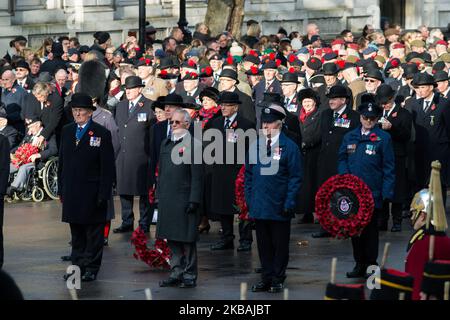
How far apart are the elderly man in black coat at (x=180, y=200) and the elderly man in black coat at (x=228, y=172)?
2383 mm

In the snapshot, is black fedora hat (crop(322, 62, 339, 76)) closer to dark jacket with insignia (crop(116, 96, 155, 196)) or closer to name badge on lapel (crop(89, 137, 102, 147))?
dark jacket with insignia (crop(116, 96, 155, 196))

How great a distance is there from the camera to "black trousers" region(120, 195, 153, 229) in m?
18.8

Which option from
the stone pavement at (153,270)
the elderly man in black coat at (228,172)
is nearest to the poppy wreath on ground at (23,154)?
the stone pavement at (153,270)

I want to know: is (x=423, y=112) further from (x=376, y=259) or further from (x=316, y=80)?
(x=376, y=259)

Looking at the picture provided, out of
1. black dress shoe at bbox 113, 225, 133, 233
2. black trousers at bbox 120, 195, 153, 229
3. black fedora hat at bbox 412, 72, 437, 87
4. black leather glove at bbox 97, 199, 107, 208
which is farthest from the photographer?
black fedora hat at bbox 412, 72, 437, 87

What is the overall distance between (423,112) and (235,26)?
49.9 feet

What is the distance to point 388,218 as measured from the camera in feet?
64.1

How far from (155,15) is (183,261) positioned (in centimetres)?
2784

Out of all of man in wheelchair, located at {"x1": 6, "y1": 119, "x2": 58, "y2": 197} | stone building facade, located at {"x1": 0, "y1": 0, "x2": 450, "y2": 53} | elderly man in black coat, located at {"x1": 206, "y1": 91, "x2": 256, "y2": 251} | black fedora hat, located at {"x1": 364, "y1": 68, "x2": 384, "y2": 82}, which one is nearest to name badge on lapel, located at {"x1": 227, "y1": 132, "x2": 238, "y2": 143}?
A: elderly man in black coat, located at {"x1": 206, "y1": 91, "x2": 256, "y2": 251}

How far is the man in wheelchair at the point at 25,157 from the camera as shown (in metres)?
22.5

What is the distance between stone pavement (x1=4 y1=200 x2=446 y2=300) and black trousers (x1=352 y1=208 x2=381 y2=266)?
30cm

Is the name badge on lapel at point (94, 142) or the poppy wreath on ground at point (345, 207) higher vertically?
the name badge on lapel at point (94, 142)

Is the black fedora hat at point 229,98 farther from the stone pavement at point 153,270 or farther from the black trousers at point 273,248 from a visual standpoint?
the black trousers at point 273,248

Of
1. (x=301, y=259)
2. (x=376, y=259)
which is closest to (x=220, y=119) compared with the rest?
(x=301, y=259)
